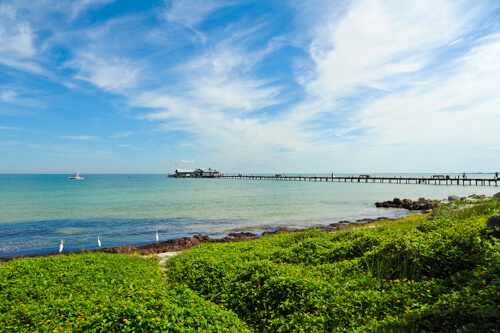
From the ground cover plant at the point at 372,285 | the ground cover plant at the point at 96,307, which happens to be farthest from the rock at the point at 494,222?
the ground cover plant at the point at 96,307

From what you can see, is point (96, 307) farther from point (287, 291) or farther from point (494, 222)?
point (494, 222)

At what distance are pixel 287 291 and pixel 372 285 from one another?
6.69 ft

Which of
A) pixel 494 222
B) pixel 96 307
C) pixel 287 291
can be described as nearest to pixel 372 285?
pixel 287 291

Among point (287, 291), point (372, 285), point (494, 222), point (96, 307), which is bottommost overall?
point (287, 291)

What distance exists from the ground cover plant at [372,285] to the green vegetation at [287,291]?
2cm

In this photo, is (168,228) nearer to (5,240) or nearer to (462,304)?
(5,240)

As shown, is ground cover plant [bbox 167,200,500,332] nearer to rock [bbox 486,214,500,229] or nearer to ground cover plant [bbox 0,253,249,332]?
rock [bbox 486,214,500,229]

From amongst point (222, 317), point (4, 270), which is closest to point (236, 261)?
point (222, 317)

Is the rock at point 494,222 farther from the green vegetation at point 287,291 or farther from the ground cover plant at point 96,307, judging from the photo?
the ground cover plant at point 96,307

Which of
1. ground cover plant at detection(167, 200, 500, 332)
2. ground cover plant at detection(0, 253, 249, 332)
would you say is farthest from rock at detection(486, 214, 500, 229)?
ground cover plant at detection(0, 253, 249, 332)

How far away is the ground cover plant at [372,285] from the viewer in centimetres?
480

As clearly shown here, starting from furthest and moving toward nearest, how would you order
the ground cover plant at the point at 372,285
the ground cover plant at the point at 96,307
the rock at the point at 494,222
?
1. the rock at the point at 494,222
2. the ground cover plant at the point at 372,285
3. the ground cover plant at the point at 96,307

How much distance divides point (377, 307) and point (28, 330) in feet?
20.8

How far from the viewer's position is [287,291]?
641 centimetres
